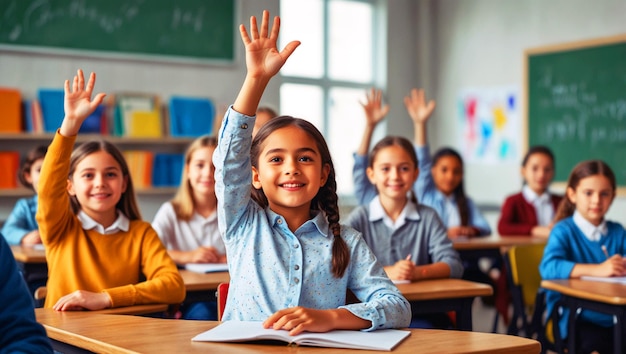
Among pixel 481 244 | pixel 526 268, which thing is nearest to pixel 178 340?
pixel 526 268

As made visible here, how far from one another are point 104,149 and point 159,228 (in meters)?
0.92

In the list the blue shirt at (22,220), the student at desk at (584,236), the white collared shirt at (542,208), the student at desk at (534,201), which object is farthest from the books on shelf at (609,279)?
the blue shirt at (22,220)

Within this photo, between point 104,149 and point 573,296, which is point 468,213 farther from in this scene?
point 104,149

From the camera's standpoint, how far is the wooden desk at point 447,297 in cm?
269

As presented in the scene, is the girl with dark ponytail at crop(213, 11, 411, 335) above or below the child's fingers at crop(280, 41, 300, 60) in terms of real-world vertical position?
below

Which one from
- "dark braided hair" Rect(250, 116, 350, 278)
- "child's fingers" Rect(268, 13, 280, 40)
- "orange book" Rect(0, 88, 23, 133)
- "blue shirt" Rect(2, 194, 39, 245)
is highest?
"orange book" Rect(0, 88, 23, 133)

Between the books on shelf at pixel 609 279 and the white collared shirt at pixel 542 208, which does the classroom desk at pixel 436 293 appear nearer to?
the books on shelf at pixel 609 279

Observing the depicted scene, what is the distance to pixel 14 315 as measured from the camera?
1.20 m

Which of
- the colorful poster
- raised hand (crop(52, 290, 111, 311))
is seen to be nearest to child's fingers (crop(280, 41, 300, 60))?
raised hand (crop(52, 290, 111, 311))

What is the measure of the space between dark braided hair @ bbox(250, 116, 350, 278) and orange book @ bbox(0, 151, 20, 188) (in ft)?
14.3

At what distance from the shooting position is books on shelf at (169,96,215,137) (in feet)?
21.6

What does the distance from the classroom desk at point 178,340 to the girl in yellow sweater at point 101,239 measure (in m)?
0.53

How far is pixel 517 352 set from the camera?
5.12 ft

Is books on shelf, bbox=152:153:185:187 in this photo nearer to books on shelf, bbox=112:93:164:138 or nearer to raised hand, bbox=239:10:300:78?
books on shelf, bbox=112:93:164:138
